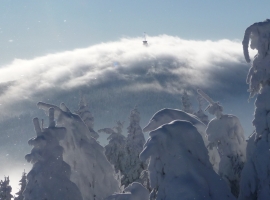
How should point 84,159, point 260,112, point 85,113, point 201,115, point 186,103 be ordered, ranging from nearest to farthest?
point 260,112 < point 84,159 < point 85,113 < point 201,115 < point 186,103

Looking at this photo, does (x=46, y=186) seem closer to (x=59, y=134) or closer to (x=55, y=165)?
(x=55, y=165)

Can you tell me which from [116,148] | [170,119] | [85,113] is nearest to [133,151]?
[116,148]

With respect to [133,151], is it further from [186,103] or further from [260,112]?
[260,112]

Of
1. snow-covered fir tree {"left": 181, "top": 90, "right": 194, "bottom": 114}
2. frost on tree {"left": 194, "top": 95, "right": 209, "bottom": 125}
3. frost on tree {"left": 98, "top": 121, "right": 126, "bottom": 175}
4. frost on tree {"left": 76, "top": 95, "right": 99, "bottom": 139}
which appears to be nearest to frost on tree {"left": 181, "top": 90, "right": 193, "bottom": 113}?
snow-covered fir tree {"left": 181, "top": 90, "right": 194, "bottom": 114}

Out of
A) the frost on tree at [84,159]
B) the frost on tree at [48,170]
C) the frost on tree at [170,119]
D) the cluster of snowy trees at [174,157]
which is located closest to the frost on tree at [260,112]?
the cluster of snowy trees at [174,157]

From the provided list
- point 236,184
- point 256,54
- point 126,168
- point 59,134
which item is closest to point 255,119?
point 256,54

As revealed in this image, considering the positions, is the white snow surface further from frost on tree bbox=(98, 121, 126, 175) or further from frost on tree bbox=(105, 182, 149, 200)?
frost on tree bbox=(98, 121, 126, 175)

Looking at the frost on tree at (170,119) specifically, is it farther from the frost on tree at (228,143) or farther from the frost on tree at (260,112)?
the frost on tree at (260,112)
